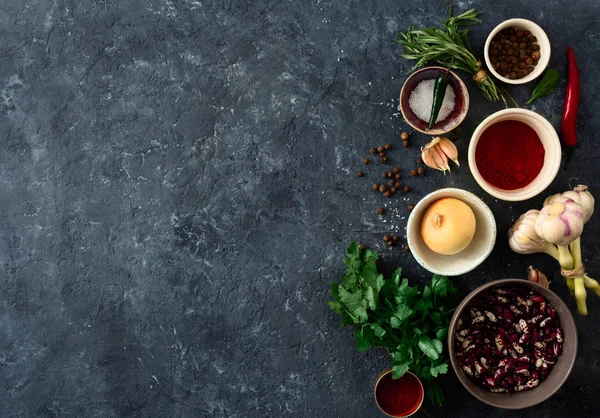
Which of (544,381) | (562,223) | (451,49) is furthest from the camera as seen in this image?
(451,49)

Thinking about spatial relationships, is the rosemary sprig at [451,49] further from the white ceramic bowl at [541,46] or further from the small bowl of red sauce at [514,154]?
the small bowl of red sauce at [514,154]

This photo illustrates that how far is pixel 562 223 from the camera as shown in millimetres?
1922

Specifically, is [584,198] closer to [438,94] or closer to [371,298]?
[438,94]

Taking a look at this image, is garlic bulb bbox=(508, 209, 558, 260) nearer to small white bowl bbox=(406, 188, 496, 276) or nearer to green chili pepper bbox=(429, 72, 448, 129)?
small white bowl bbox=(406, 188, 496, 276)

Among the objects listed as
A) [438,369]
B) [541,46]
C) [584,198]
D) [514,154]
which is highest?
[541,46]

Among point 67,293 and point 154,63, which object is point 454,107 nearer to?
point 154,63

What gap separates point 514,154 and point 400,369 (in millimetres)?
840

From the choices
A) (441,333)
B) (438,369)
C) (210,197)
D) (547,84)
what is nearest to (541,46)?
(547,84)

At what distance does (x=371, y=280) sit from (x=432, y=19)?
99 cm

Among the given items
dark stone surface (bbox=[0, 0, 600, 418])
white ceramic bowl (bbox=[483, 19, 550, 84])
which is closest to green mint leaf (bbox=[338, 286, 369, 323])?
dark stone surface (bbox=[0, 0, 600, 418])

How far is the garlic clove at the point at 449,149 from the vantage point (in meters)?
2.16

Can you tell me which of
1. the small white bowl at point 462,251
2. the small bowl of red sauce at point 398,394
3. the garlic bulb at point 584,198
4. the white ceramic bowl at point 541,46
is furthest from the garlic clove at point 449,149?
the small bowl of red sauce at point 398,394

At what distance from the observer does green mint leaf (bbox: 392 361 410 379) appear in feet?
6.59

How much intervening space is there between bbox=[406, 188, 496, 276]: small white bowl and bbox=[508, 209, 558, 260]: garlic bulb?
95mm
